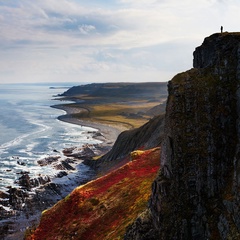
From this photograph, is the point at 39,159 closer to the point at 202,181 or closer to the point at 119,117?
the point at 202,181

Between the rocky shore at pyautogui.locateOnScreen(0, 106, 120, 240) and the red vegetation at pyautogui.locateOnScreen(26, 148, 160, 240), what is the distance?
16.4 m

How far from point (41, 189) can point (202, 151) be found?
5868cm

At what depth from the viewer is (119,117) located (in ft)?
613

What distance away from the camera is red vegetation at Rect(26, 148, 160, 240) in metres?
31.2

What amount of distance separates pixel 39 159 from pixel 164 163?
79599mm

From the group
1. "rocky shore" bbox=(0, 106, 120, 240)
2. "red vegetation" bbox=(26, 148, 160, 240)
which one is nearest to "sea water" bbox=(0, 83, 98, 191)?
"rocky shore" bbox=(0, 106, 120, 240)

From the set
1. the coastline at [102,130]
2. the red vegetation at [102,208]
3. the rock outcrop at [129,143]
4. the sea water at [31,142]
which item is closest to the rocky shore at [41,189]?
the sea water at [31,142]

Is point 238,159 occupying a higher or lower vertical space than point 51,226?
higher

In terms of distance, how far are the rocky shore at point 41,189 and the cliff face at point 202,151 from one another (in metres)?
37.6

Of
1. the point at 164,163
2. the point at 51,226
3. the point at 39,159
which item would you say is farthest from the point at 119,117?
the point at 164,163

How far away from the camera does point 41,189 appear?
2827 inches

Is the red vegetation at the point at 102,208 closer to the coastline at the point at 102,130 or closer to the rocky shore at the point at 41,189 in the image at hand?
the rocky shore at the point at 41,189

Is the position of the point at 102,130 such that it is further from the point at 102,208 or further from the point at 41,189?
the point at 102,208

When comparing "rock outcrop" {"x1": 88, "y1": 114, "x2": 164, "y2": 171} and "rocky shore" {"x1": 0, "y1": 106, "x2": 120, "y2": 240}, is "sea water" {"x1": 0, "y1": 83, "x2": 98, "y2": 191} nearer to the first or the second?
"rocky shore" {"x1": 0, "y1": 106, "x2": 120, "y2": 240}
